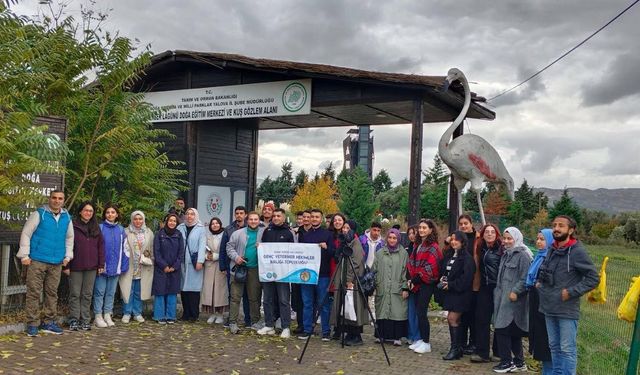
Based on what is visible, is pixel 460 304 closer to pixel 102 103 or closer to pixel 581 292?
pixel 581 292

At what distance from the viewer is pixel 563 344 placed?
5930mm

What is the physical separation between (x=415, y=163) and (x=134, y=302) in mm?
5913

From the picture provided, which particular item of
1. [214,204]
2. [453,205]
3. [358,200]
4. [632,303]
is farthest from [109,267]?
[358,200]

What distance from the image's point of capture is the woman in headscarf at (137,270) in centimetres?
888

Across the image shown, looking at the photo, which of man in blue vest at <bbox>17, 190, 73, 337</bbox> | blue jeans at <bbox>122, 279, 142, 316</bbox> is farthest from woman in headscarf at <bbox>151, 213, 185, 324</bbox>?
→ man in blue vest at <bbox>17, 190, 73, 337</bbox>

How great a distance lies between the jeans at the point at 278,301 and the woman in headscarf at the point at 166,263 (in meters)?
1.46

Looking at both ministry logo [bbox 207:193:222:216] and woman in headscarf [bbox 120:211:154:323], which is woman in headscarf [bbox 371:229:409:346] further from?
ministry logo [bbox 207:193:222:216]

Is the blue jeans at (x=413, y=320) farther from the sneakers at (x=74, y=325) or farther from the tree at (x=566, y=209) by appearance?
the tree at (x=566, y=209)

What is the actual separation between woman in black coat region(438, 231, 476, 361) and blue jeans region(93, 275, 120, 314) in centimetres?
492

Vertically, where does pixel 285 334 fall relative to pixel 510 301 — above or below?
below

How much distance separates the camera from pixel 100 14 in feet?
34.0

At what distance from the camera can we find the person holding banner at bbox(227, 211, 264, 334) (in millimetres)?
8633

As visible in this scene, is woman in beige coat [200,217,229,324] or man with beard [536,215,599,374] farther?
woman in beige coat [200,217,229,324]

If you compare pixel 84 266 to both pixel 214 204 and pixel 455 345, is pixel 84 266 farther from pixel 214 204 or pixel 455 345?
pixel 214 204
